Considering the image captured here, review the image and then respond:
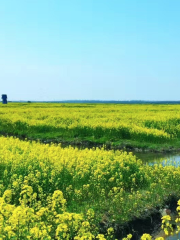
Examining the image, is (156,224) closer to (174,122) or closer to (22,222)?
(22,222)

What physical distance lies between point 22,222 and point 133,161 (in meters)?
6.76

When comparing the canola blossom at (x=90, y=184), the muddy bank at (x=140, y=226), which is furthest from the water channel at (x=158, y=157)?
the muddy bank at (x=140, y=226)

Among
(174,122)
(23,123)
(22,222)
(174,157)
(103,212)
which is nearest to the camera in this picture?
(22,222)

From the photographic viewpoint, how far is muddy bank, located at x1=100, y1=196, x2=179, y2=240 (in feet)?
24.2

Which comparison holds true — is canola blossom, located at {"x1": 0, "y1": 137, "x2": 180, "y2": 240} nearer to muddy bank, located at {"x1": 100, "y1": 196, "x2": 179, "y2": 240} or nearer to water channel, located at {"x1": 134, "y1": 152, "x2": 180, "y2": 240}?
muddy bank, located at {"x1": 100, "y1": 196, "x2": 179, "y2": 240}

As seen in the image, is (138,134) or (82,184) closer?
(82,184)

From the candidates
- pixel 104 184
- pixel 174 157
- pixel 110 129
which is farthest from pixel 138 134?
pixel 104 184

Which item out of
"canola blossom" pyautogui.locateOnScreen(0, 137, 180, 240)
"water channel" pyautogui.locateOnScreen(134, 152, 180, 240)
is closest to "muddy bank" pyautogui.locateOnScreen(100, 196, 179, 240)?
"canola blossom" pyautogui.locateOnScreen(0, 137, 180, 240)

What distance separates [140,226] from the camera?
25.8 feet

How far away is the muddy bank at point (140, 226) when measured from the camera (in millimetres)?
7371

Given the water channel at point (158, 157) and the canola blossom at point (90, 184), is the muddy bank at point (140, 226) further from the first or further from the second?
the water channel at point (158, 157)

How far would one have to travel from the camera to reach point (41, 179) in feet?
28.9

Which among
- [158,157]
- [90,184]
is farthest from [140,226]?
[158,157]

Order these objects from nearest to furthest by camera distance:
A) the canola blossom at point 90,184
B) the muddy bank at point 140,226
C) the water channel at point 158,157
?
the muddy bank at point 140,226, the canola blossom at point 90,184, the water channel at point 158,157
